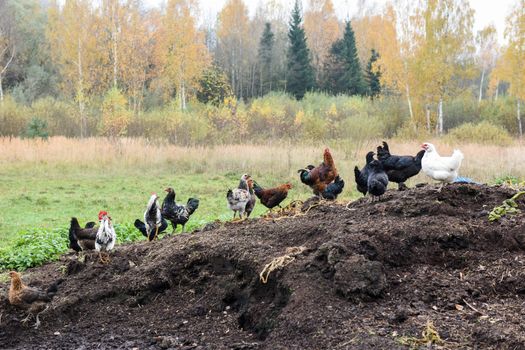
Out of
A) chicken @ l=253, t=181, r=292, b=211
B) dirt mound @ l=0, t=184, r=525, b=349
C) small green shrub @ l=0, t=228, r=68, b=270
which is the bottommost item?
small green shrub @ l=0, t=228, r=68, b=270

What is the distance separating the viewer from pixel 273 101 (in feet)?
138

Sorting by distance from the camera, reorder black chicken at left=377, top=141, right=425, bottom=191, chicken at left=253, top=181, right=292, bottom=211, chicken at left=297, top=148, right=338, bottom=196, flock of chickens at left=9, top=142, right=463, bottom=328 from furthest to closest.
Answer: chicken at left=297, top=148, right=338, bottom=196, chicken at left=253, top=181, right=292, bottom=211, black chicken at left=377, top=141, right=425, bottom=191, flock of chickens at left=9, top=142, right=463, bottom=328

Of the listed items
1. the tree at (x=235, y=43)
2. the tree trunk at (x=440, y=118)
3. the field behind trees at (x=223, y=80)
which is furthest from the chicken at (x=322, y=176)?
the tree at (x=235, y=43)

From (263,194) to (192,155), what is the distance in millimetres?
15178

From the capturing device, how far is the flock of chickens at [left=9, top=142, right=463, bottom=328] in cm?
577

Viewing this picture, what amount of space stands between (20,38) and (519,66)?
128ft

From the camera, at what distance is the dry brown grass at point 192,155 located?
21234 mm

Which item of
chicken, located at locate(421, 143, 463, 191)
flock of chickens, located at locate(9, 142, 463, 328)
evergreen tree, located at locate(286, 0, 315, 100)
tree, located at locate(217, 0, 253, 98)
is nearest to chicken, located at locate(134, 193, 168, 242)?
flock of chickens, located at locate(9, 142, 463, 328)

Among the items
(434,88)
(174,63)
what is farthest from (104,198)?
(174,63)

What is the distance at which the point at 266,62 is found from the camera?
56500mm

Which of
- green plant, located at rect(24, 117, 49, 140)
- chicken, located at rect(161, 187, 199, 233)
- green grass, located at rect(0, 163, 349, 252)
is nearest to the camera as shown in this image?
chicken, located at rect(161, 187, 199, 233)

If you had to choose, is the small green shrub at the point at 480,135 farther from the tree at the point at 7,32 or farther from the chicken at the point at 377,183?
the tree at the point at 7,32

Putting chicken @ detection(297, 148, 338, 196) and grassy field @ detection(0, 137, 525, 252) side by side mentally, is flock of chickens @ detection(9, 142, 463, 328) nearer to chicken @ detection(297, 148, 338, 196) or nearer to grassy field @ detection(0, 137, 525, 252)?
chicken @ detection(297, 148, 338, 196)

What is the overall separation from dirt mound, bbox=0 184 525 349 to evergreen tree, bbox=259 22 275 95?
165 feet
